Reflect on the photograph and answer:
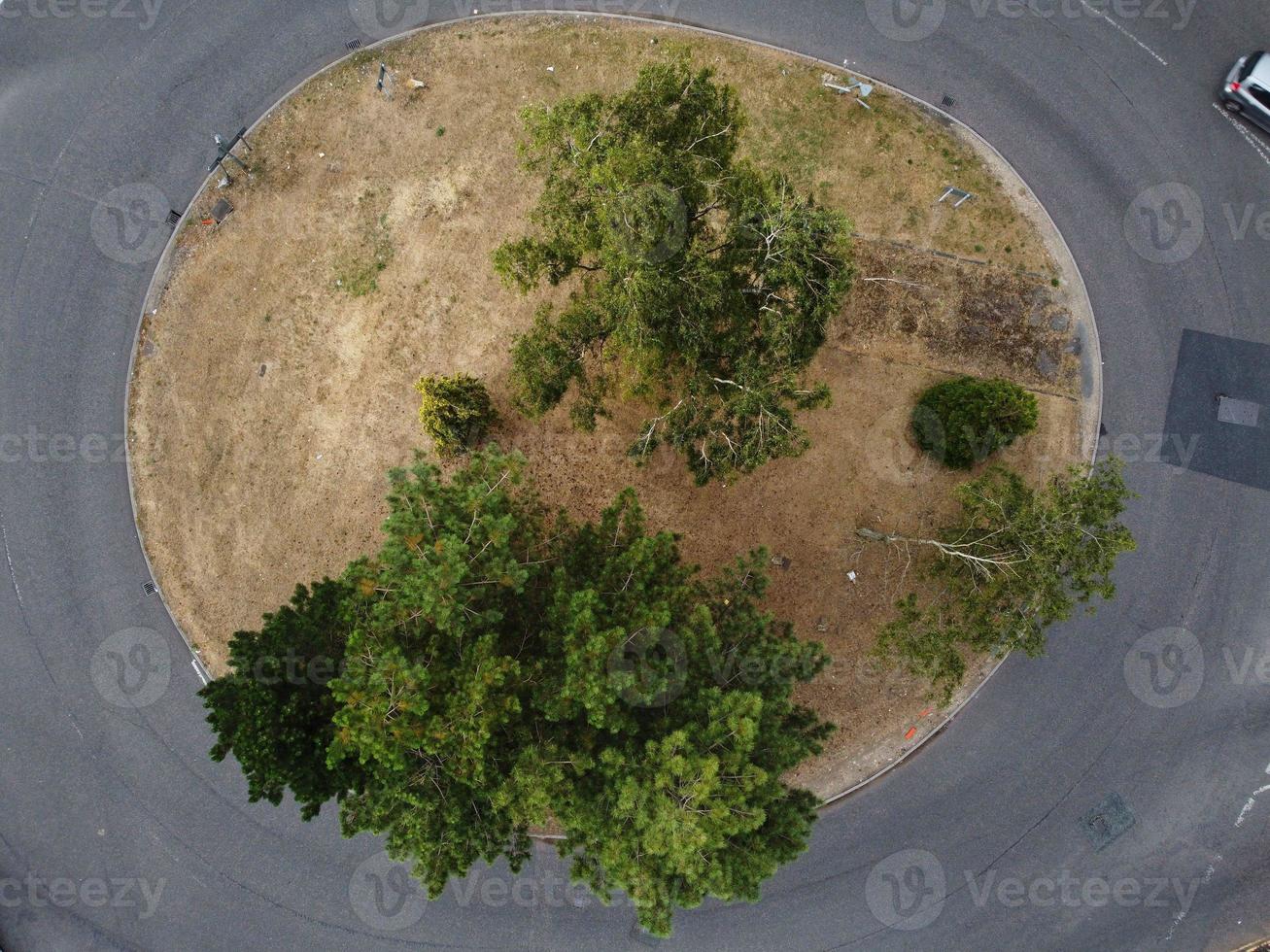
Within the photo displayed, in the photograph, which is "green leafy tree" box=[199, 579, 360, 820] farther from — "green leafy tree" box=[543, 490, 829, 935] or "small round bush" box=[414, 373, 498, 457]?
"small round bush" box=[414, 373, 498, 457]

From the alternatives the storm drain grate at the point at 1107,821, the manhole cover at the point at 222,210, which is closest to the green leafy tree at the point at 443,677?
the manhole cover at the point at 222,210

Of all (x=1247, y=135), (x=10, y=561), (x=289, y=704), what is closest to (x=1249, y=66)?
(x=1247, y=135)

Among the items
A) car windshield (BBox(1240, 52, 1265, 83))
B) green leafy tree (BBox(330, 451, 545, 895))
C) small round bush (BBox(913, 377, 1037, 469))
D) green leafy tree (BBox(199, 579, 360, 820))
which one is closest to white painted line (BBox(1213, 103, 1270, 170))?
car windshield (BBox(1240, 52, 1265, 83))

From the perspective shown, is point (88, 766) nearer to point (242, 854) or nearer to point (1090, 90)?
point (242, 854)

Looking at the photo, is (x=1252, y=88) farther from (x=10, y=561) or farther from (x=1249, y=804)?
(x=10, y=561)

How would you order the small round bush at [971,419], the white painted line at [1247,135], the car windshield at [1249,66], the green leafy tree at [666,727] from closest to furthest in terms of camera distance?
the green leafy tree at [666,727], the small round bush at [971,419], the car windshield at [1249,66], the white painted line at [1247,135]

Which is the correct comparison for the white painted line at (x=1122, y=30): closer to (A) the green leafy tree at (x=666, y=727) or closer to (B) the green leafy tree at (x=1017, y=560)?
(B) the green leafy tree at (x=1017, y=560)
